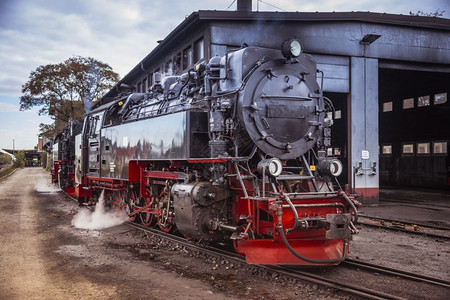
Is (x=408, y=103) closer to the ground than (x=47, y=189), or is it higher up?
higher up

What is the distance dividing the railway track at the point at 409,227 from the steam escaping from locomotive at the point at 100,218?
6.04 meters

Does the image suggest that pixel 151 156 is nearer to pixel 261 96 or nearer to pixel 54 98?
pixel 261 96

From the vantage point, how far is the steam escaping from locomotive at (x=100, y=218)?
31.9ft

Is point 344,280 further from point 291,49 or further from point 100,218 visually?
point 100,218

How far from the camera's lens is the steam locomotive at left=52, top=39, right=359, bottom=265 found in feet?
17.9

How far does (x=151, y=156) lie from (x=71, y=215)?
519cm

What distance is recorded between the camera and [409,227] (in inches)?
384

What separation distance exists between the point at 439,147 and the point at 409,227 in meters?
13.9

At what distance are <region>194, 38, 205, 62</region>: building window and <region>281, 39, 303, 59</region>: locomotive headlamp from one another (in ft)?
25.3

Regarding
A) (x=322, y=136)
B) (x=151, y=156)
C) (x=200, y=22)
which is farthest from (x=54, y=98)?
(x=322, y=136)

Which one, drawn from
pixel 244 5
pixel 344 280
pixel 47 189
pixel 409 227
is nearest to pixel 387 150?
pixel 244 5

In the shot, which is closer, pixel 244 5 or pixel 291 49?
pixel 291 49

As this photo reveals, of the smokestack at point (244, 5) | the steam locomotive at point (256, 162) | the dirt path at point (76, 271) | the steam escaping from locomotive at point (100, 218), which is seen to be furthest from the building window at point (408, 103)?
the dirt path at point (76, 271)

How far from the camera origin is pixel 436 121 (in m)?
21.8
